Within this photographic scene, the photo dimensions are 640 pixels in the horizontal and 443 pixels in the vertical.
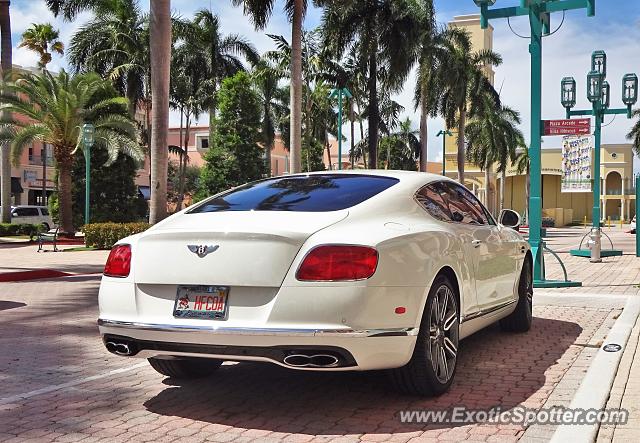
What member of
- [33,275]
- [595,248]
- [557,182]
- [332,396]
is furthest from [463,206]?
[557,182]

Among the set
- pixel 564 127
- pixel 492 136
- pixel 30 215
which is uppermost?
pixel 492 136

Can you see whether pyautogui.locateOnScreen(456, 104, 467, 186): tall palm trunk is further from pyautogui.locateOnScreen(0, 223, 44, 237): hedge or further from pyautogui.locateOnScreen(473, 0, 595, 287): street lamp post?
pyautogui.locateOnScreen(473, 0, 595, 287): street lamp post

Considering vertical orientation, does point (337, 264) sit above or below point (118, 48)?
below

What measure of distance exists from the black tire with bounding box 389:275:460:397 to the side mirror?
2639 millimetres

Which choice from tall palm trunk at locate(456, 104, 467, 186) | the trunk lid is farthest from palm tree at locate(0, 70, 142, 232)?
the trunk lid

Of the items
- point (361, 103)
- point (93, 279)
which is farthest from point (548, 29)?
point (361, 103)

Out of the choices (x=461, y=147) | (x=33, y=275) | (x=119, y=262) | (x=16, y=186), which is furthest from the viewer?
(x=16, y=186)

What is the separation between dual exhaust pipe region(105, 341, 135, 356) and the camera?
4562 millimetres

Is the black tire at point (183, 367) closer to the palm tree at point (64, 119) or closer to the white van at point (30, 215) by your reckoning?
the palm tree at point (64, 119)

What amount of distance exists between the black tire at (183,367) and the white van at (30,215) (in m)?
38.9

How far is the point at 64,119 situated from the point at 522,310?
25709 millimetres

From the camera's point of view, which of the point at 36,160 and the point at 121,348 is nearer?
the point at 121,348

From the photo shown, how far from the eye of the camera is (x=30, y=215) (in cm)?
4269

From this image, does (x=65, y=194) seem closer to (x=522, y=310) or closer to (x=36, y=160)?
(x=522, y=310)
